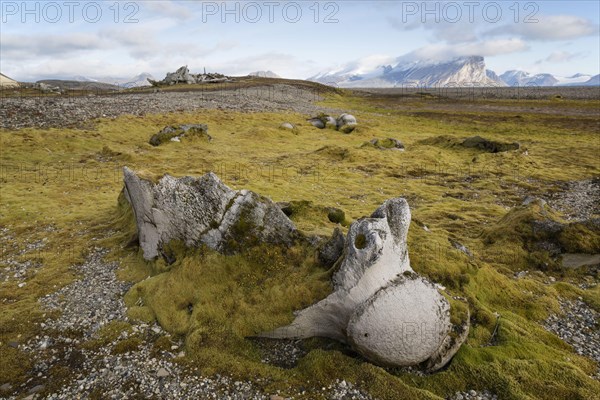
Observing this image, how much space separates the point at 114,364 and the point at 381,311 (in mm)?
7804

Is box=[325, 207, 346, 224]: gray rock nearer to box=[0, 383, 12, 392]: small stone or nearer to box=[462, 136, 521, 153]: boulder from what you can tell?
box=[0, 383, 12, 392]: small stone

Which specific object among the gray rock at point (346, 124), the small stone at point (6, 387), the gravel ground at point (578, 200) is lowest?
the small stone at point (6, 387)

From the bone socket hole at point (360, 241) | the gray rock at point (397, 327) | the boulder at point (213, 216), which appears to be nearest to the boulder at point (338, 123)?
the boulder at point (213, 216)

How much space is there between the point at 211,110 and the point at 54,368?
61911 millimetres

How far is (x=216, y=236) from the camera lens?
45.8 feet

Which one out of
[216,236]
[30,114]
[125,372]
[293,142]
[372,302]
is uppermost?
[30,114]

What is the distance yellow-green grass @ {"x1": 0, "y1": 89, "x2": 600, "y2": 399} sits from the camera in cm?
1045

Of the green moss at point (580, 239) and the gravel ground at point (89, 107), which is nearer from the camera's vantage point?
the green moss at point (580, 239)

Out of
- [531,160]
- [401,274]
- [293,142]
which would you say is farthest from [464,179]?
[401,274]

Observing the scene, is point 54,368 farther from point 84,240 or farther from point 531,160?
point 531,160

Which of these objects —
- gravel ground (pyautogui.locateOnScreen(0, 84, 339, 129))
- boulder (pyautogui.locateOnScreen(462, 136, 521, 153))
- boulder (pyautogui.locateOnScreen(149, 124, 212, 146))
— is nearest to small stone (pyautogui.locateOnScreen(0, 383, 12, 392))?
boulder (pyautogui.locateOnScreen(149, 124, 212, 146))

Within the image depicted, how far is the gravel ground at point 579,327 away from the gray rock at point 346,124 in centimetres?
4967

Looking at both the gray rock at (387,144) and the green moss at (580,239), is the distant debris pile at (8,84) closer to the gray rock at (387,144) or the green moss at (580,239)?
the gray rock at (387,144)

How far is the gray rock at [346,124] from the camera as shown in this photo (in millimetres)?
61688
